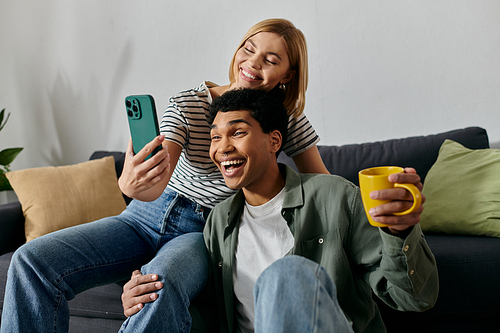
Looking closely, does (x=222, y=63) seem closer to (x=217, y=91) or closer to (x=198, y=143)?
(x=217, y=91)

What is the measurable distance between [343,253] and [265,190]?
0.94ft

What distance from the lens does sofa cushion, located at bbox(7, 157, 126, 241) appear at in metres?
1.98

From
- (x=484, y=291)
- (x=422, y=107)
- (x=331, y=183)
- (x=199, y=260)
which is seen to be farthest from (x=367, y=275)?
(x=422, y=107)

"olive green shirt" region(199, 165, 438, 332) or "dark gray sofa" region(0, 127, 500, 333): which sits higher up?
"olive green shirt" region(199, 165, 438, 332)

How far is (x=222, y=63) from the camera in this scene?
8.07ft

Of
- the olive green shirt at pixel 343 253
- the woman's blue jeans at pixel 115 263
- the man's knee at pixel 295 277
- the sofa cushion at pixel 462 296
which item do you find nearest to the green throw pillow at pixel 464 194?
the sofa cushion at pixel 462 296

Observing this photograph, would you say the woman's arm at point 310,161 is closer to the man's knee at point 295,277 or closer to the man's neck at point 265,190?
the man's neck at point 265,190

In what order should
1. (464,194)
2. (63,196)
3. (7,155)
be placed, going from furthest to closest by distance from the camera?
(7,155) < (63,196) < (464,194)

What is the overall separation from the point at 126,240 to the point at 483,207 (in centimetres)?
135

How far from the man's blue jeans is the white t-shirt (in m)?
0.35

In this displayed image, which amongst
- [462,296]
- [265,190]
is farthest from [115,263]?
[462,296]

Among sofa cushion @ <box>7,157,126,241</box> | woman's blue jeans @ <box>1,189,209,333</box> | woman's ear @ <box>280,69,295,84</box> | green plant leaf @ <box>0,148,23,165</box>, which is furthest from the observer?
green plant leaf @ <box>0,148,23,165</box>

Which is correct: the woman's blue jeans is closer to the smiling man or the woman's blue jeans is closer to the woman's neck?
the smiling man

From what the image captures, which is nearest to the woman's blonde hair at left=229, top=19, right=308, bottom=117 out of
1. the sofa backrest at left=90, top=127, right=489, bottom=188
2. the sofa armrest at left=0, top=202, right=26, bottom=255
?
the sofa backrest at left=90, top=127, right=489, bottom=188
